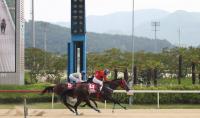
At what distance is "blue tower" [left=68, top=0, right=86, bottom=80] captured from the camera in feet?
66.4

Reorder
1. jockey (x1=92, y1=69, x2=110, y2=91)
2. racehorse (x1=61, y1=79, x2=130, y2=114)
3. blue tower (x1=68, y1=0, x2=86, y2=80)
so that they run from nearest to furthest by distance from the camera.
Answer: racehorse (x1=61, y1=79, x2=130, y2=114), jockey (x1=92, y1=69, x2=110, y2=91), blue tower (x1=68, y1=0, x2=86, y2=80)

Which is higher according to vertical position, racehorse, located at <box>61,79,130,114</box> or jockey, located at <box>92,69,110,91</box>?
jockey, located at <box>92,69,110,91</box>

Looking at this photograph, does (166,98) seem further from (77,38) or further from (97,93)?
(97,93)

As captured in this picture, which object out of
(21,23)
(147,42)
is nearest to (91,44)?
(147,42)

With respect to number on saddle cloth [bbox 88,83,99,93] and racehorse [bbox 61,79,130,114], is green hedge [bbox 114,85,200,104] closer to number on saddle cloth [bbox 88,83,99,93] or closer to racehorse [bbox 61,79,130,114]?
racehorse [bbox 61,79,130,114]

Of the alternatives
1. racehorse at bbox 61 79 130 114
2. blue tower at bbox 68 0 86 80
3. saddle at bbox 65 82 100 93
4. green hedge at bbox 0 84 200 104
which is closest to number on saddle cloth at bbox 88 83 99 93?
saddle at bbox 65 82 100 93

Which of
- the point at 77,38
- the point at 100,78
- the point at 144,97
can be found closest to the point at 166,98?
the point at 144,97

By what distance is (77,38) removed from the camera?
20391 mm

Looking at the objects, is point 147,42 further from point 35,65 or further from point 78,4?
point 78,4

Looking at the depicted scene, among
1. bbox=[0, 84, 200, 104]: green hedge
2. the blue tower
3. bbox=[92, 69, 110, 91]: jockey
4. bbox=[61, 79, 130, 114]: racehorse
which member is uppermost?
the blue tower

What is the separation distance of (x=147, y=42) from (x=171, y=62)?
110979 mm

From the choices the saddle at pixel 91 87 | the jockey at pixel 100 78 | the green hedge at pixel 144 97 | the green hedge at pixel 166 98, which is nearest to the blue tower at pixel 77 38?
the green hedge at pixel 144 97

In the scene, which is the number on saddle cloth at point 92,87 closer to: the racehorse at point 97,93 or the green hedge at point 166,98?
the racehorse at point 97,93

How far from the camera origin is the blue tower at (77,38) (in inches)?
797
